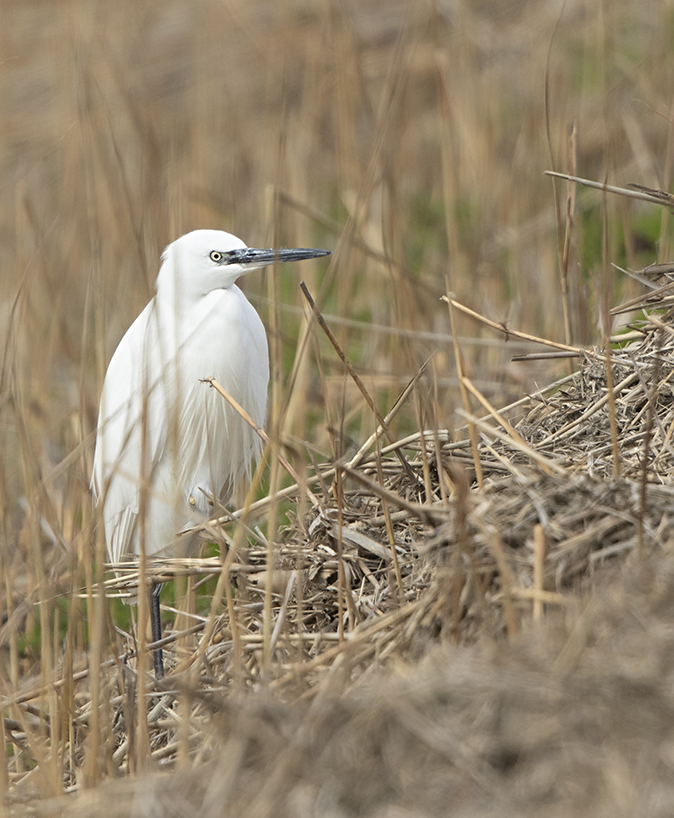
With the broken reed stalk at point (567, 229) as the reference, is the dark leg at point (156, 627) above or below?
below

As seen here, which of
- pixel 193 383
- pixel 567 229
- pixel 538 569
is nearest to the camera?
pixel 538 569

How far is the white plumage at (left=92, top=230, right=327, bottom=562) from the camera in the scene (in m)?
2.70

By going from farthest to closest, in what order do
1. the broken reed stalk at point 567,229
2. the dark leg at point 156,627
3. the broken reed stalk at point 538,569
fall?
1. the dark leg at point 156,627
2. the broken reed stalk at point 567,229
3. the broken reed stalk at point 538,569

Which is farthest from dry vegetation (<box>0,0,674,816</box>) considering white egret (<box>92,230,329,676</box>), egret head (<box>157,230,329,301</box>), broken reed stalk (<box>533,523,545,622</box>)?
egret head (<box>157,230,329,301</box>)

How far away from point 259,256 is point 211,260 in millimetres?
153

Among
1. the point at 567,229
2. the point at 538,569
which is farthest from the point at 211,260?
the point at 538,569

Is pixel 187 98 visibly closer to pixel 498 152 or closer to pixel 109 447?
pixel 498 152

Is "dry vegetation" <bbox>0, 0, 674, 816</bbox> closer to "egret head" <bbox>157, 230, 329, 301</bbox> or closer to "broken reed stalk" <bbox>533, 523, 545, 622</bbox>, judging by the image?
"broken reed stalk" <bbox>533, 523, 545, 622</bbox>

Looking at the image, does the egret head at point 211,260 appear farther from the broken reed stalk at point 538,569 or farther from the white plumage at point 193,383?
the broken reed stalk at point 538,569

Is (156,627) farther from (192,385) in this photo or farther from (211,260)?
(211,260)

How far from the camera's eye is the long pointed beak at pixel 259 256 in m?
2.60

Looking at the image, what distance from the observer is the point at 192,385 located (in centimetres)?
300

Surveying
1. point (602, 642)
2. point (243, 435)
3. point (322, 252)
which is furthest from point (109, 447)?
point (602, 642)

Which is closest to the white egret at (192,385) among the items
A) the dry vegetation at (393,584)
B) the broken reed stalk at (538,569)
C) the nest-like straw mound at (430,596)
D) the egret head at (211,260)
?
the egret head at (211,260)
